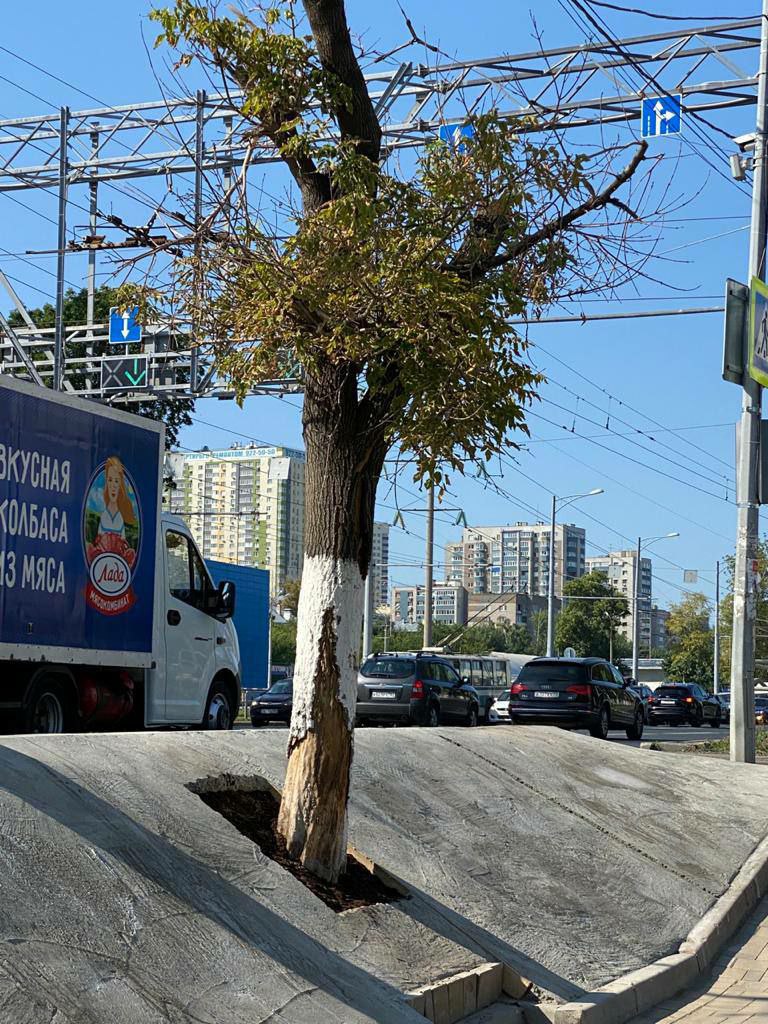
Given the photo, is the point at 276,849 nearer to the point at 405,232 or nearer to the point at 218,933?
the point at 218,933

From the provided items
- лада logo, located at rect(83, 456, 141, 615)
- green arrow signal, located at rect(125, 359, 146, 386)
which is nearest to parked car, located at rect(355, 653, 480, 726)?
green arrow signal, located at rect(125, 359, 146, 386)

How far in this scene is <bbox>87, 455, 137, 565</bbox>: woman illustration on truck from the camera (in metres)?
11.9

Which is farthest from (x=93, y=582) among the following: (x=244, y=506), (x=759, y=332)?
(x=244, y=506)

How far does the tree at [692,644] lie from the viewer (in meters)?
95.0

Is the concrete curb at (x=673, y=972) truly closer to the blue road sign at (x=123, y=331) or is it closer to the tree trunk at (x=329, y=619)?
the tree trunk at (x=329, y=619)

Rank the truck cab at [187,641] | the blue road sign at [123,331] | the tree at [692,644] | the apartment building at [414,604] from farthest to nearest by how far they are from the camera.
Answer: the apartment building at [414,604], the tree at [692,644], the blue road sign at [123,331], the truck cab at [187,641]

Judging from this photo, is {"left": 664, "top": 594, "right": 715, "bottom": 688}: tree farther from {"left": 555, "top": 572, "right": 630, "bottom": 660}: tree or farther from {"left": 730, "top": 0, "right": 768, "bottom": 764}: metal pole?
{"left": 730, "top": 0, "right": 768, "bottom": 764}: metal pole

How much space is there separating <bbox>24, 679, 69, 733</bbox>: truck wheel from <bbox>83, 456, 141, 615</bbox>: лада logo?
825 mm

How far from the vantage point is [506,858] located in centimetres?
877

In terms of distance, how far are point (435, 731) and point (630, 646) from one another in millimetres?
123606

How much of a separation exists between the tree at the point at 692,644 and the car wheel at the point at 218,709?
271 feet

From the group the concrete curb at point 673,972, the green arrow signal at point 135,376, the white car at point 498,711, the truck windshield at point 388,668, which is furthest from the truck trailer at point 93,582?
the white car at point 498,711

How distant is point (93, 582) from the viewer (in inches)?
468

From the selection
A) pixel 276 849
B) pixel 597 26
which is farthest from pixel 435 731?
pixel 597 26
